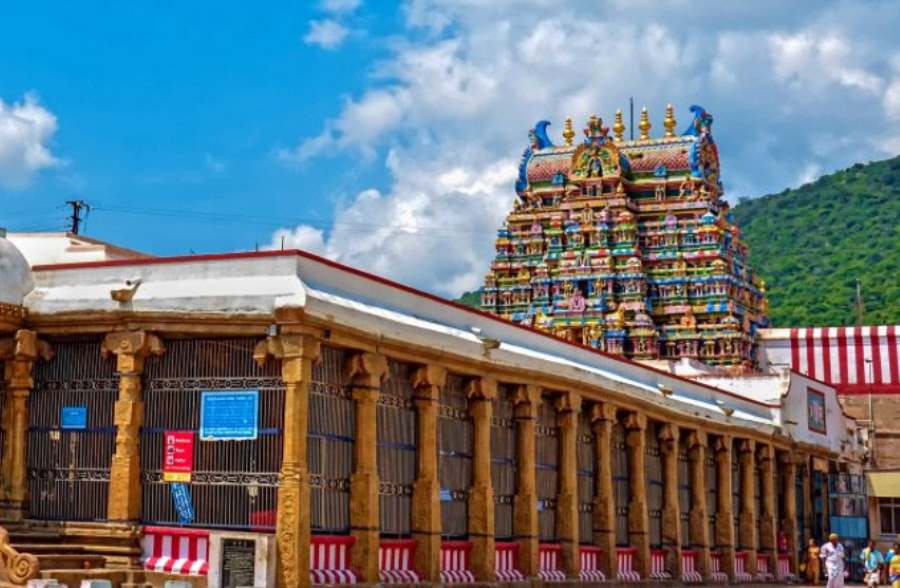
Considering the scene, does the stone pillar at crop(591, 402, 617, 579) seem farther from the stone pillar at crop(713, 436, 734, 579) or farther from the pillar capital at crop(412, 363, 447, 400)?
the stone pillar at crop(713, 436, 734, 579)

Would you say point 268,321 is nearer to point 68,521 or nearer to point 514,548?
point 68,521

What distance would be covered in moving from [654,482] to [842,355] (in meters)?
29.9

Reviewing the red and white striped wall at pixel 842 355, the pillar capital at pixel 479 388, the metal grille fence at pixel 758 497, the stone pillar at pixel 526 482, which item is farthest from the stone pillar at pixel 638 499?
the red and white striped wall at pixel 842 355

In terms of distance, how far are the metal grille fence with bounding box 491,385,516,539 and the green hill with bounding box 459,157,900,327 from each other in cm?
7480

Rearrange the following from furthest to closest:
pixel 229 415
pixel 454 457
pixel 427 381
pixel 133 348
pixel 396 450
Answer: pixel 454 457 < pixel 427 381 < pixel 396 450 < pixel 133 348 < pixel 229 415

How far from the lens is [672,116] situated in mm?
61438

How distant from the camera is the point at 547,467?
2745 centimetres

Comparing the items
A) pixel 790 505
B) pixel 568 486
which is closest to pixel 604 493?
pixel 568 486

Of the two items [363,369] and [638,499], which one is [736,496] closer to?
[638,499]

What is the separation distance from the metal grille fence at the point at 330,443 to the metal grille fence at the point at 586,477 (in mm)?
9079

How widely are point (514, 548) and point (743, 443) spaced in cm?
1467

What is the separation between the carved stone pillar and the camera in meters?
40.3

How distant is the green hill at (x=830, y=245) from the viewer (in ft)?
352

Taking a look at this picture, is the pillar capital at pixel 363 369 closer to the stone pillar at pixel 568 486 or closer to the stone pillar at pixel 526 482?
the stone pillar at pixel 526 482
